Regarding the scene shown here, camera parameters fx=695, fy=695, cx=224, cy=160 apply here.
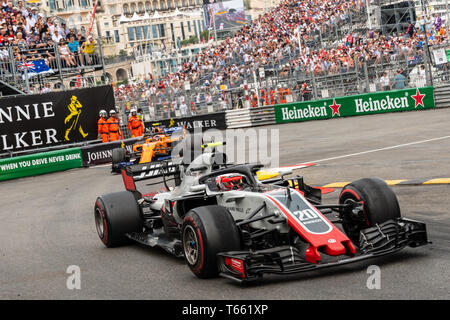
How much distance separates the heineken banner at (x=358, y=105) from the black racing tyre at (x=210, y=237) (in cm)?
2161

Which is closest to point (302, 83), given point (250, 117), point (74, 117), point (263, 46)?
point (250, 117)

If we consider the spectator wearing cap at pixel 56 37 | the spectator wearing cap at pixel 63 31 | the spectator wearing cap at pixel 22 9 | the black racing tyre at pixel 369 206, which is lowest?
the black racing tyre at pixel 369 206

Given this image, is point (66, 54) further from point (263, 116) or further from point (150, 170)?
point (150, 170)

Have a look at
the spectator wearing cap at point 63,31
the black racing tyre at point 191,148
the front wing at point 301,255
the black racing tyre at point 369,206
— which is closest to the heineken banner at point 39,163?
the spectator wearing cap at point 63,31

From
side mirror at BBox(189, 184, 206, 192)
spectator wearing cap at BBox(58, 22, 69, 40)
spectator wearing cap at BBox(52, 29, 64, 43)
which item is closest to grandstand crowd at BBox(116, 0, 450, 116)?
spectator wearing cap at BBox(58, 22, 69, 40)

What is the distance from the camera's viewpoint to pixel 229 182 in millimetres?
7727

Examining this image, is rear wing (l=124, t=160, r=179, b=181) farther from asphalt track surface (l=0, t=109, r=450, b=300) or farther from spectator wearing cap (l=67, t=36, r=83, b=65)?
spectator wearing cap (l=67, t=36, r=83, b=65)

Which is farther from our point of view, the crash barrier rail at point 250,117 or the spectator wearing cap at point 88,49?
the crash barrier rail at point 250,117

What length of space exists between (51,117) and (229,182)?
1897cm

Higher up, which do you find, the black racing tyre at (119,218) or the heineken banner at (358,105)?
the heineken banner at (358,105)

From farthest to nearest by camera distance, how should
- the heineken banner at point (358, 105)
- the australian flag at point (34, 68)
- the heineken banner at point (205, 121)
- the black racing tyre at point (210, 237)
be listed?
the heineken banner at point (205, 121) < the australian flag at point (34, 68) < the heineken banner at point (358, 105) < the black racing tyre at point (210, 237)

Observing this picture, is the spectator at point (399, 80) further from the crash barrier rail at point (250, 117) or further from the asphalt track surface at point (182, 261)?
the asphalt track surface at point (182, 261)

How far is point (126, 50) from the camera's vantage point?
15738 centimetres

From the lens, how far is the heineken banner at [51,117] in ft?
80.8
